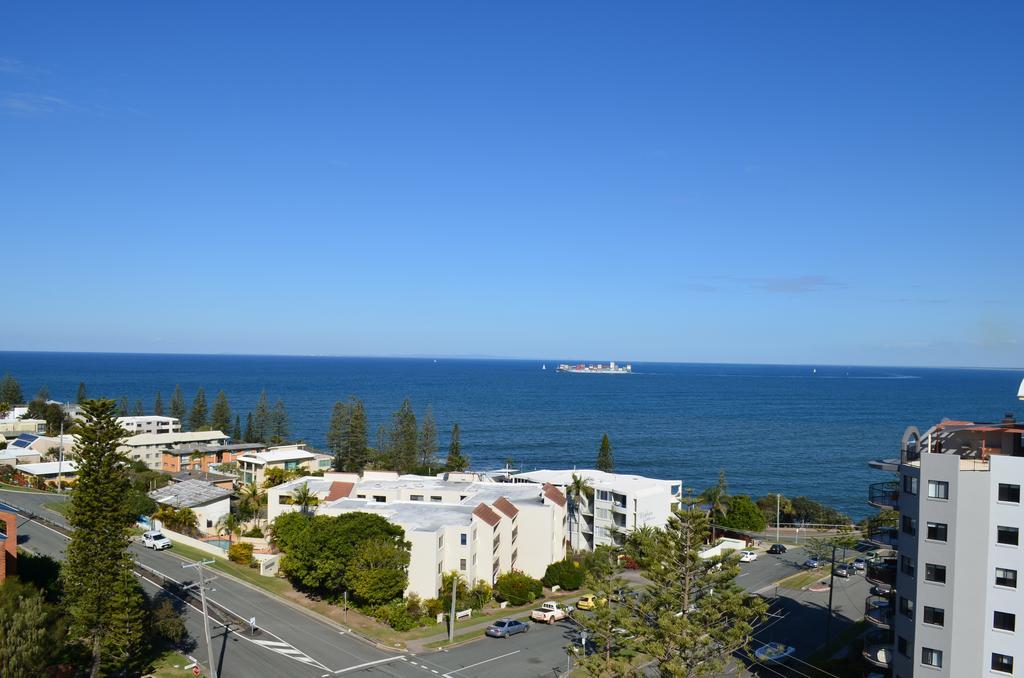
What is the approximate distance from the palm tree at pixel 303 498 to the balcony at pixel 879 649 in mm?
37327

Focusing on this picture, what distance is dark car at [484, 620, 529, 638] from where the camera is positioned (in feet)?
136

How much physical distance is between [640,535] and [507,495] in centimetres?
1087

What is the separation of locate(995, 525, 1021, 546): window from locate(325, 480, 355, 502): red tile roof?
4407 cm

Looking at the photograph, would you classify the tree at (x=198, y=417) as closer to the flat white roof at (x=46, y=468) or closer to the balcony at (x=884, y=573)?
the flat white roof at (x=46, y=468)

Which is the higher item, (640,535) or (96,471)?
(96,471)

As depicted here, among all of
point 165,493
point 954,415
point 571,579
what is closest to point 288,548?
point 571,579

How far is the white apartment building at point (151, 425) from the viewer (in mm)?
102750

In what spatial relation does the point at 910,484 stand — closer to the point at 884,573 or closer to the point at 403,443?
the point at 884,573

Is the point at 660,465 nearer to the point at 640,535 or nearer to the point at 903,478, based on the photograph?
the point at 640,535

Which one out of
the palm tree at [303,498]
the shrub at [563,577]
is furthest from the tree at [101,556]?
the shrub at [563,577]

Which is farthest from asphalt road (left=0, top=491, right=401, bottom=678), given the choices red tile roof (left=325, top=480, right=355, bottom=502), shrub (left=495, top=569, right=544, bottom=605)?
red tile roof (left=325, top=480, right=355, bottom=502)

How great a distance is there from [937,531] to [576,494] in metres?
33.5

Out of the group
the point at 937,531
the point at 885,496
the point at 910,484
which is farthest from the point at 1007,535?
the point at 885,496

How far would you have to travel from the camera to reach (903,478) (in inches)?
1237
